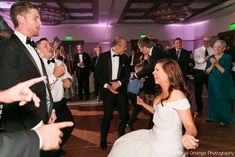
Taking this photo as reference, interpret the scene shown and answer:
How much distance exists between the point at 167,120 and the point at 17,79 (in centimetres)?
125

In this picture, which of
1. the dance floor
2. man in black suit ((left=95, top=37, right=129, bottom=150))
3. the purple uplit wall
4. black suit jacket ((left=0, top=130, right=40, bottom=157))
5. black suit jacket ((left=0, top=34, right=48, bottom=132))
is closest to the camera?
black suit jacket ((left=0, top=130, right=40, bottom=157))

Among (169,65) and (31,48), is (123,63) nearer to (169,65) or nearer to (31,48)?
(169,65)

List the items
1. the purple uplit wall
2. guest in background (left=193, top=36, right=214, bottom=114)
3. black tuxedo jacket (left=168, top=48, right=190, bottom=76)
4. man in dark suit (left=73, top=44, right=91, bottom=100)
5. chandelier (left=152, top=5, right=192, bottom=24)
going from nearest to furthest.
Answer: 1. black tuxedo jacket (left=168, top=48, right=190, bottom=76)
2. guest in background (left=193, top=36, right=214, bottom=114)
3. chandelier (left=152, top=5, right=192, bottom=24)
4. man in dark suit (left=73, top=44, right=91, bottom=100)
5. the purple uplit wall

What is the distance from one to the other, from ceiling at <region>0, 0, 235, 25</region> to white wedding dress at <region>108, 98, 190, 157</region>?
639 cm

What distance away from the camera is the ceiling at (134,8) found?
823 cm

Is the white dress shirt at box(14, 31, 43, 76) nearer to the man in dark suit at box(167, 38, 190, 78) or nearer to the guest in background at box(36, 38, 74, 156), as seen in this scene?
the guest in background at box(36, 38, 74, 156)

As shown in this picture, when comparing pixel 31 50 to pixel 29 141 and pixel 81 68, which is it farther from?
pixel 81 68

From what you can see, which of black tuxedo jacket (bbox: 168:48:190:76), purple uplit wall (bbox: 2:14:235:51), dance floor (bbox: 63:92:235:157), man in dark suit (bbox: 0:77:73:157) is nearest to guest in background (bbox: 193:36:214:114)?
dance floor (bbox: 63:92:235:157)

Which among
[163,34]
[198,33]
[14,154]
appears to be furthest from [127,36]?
[14,154]

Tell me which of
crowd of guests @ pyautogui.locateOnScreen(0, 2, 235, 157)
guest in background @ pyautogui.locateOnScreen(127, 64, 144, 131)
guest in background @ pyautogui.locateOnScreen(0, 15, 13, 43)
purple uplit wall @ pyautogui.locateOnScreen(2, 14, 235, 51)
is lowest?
guest in background @ pyautogui.locateOnScreen(127, 64, 144, 131)

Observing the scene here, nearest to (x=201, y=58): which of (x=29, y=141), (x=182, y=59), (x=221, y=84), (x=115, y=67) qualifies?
(x=182, y=59)

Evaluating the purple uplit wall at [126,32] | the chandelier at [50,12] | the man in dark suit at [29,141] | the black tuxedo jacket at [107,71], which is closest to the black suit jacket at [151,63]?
the black tuxedo jacket at [107,71]

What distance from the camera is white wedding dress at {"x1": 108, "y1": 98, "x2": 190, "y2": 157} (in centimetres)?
213

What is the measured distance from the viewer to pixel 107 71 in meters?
3.76
